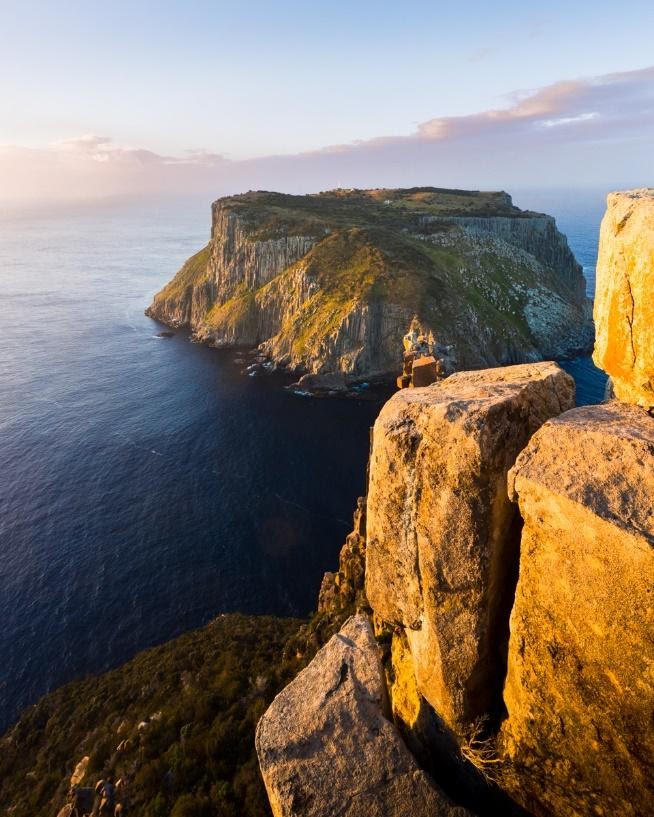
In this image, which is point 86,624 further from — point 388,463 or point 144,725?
point 388,463

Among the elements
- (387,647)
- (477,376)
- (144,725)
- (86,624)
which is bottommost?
(86,624)

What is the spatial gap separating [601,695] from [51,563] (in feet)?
240

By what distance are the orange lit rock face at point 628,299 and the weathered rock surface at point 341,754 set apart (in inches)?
463

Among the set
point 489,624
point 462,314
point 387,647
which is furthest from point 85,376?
point 489,624

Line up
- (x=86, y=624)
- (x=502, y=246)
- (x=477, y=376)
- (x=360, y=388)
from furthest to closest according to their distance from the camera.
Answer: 1. (x=502, y=246)
2. (x=360, y=388)
3. (x=86, y=624)
4. (x=477, y=376)

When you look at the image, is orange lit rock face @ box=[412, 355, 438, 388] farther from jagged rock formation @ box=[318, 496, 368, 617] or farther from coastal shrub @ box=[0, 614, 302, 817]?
coastal shrub @ box=[0, 614, 302, 817]

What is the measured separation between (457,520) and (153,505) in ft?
239

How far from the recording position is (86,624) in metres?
57.3

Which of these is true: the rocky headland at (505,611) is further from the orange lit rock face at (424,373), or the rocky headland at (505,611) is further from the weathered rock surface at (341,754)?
the orange lit rock face at (424,373)

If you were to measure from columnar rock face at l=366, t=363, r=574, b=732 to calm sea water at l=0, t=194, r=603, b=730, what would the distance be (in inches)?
1854

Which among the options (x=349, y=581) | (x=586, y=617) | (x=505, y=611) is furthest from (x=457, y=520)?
(x=349, y=581)

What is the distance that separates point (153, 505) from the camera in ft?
252

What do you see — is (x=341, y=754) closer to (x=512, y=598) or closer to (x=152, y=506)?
(x=512, y=598)

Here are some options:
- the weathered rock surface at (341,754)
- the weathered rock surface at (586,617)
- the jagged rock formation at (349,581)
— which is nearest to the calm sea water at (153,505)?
the jagged rock formation at (349,581)
